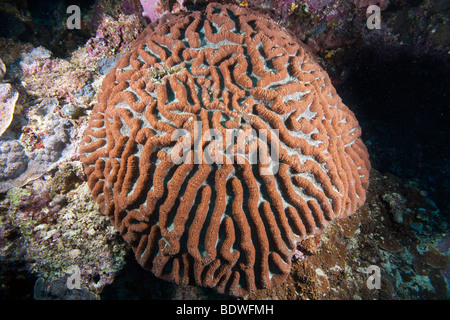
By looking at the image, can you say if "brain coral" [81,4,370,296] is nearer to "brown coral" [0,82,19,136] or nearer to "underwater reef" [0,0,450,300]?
"underwater reef" [0,0,450,300]

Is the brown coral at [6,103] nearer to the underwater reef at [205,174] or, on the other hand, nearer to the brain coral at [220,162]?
the underwater reef at [205,174]

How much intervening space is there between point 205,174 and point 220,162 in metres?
0.24

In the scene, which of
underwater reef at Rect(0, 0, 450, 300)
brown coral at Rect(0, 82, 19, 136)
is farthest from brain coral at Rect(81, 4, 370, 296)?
brown coral at Rect(0, 82, 19, 136)

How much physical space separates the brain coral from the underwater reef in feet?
0.08

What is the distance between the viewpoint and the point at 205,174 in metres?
2.63

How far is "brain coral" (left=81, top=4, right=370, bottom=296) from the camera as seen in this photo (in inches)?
105

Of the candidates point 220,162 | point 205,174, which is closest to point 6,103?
point 205,174

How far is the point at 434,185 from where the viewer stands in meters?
4.71

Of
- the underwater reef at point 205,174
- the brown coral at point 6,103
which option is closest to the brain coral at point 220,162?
the underwater reef at point 205,174

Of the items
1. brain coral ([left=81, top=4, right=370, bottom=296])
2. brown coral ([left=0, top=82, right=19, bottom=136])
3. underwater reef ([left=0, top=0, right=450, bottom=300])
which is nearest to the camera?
brain coral ([left=81, top=4, right=370, bottom=296])

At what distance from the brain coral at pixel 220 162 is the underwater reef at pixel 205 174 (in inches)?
0.9

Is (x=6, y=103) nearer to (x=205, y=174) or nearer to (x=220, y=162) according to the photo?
(x=205, y=174)

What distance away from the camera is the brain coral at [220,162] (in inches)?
105

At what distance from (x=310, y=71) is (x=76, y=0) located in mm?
6326
